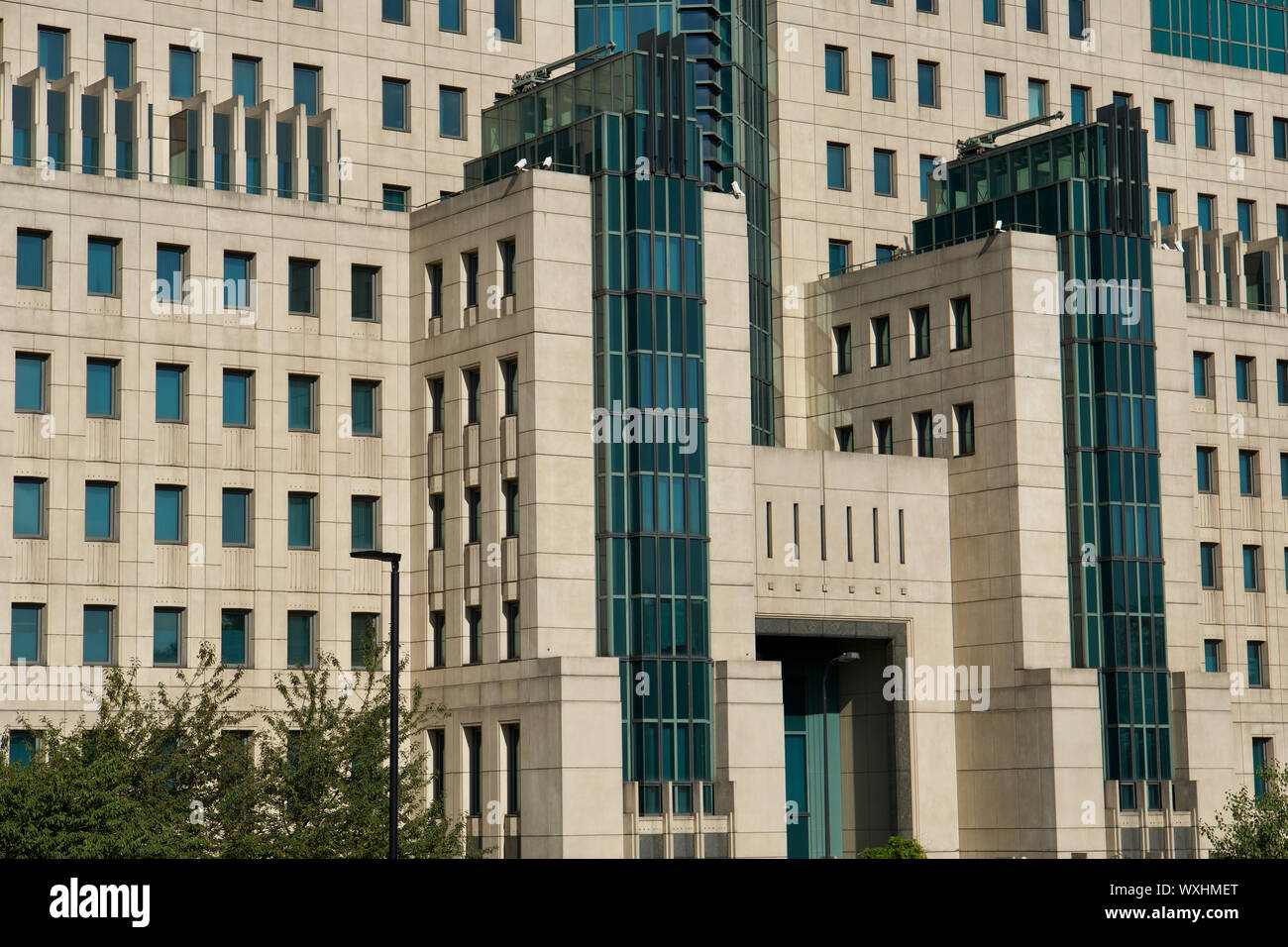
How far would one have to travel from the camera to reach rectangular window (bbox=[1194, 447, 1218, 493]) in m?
76.6

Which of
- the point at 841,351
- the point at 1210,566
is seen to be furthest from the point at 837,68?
the point at 1210,566

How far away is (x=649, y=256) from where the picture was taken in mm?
57469

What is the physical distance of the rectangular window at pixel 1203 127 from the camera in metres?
85.6

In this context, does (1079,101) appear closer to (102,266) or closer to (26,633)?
(102,266)

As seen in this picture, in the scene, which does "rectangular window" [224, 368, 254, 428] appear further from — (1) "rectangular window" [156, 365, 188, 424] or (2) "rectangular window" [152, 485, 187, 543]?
(2) "rectangular window" [152, 485, 187, 543]

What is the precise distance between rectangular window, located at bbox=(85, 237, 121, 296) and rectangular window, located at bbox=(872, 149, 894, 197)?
3225 cm

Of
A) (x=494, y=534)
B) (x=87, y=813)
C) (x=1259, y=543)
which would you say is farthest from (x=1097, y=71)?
(x=87, y=813)

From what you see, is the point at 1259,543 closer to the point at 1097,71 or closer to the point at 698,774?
the point at 1097,71

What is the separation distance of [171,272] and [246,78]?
10833 mm

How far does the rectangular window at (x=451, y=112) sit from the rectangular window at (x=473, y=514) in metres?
15.7

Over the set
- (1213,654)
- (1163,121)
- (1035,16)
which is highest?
(1035,16)

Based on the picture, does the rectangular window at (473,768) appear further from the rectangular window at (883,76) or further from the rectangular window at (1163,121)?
the rectangular window at (1163,121)

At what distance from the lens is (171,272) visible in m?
57.2
